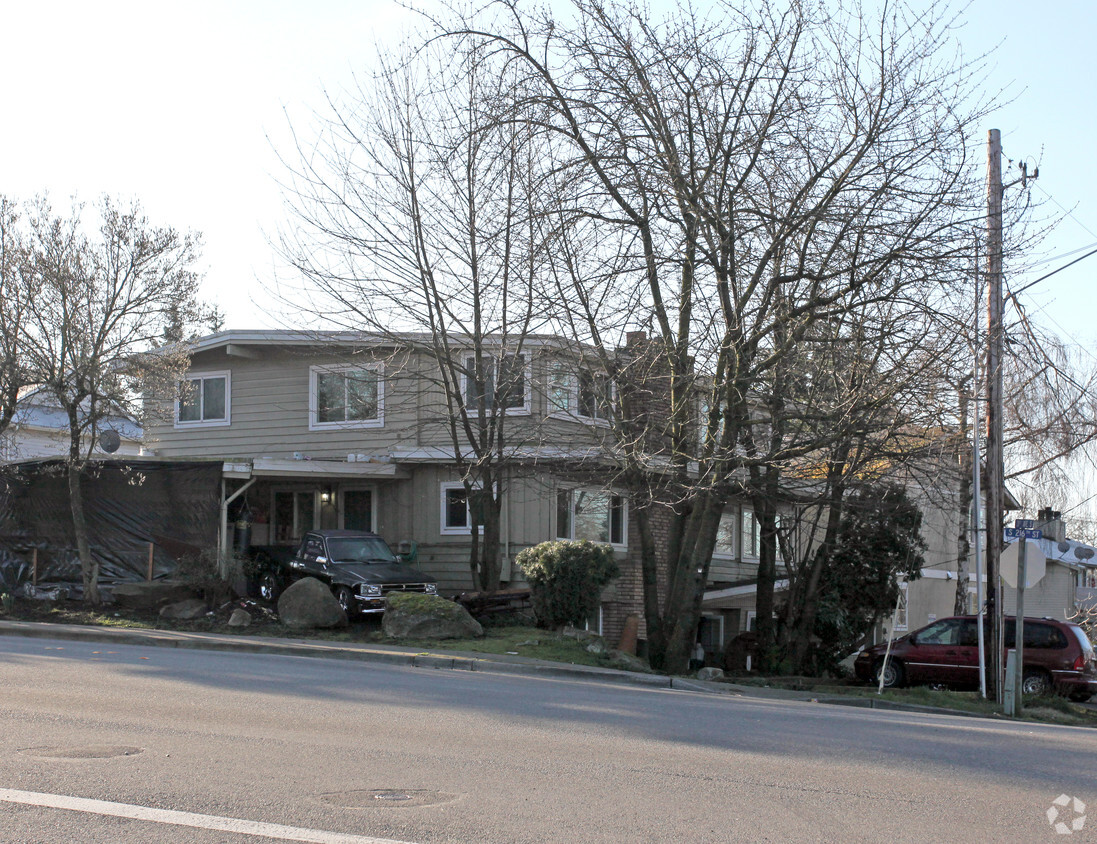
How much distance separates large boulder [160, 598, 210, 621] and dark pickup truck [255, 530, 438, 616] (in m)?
1.62

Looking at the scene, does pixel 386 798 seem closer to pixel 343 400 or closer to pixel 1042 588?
pixel 343 400

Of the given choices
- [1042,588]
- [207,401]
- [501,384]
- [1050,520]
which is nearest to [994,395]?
[501,384]

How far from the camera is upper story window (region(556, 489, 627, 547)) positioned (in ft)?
79.1

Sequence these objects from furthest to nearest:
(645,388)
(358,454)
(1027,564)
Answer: (358,454)
(645,388)
(1027,564)

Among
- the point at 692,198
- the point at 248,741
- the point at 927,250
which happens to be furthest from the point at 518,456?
the point at 248,741

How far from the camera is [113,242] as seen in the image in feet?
68.7

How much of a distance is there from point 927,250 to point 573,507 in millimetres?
11264

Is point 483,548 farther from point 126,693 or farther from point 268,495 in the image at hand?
point 126,693

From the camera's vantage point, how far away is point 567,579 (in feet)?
62.7

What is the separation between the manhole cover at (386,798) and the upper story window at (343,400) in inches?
688

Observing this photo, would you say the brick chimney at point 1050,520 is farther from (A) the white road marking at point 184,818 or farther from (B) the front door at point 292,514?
(A) the white road marking at point 184,818

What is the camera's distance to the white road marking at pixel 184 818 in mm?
5379

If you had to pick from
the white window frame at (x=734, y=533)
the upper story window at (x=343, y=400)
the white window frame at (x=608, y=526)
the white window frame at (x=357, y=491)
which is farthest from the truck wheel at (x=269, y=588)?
the white window frame at (x=734, y=533)

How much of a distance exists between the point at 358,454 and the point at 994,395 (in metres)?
13.3
